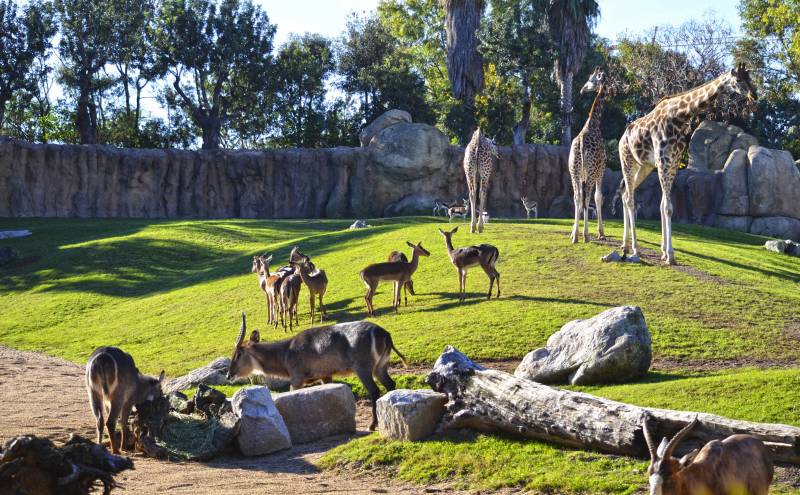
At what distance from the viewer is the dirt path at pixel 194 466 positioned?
10.1 meters

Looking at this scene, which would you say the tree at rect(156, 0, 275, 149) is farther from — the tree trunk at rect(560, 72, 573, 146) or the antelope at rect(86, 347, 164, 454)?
the antelope at rect(86, 347, 164, 454)

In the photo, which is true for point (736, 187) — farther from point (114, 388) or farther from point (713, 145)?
point (114, 388)

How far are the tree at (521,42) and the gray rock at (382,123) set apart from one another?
5763 millimetres

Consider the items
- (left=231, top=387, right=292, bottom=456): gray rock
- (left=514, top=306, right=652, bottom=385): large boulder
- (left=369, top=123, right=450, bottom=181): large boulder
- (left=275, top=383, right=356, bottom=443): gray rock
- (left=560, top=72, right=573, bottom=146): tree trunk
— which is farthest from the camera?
(left=560, top=72, right=573, bottom=146): tree trunk

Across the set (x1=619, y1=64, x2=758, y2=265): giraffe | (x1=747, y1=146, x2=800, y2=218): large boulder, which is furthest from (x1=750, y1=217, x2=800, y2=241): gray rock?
(x1=619, y1=64, x2=758, y2=265): giraffe

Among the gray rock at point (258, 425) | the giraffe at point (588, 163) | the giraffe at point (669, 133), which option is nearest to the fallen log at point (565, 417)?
the gray rock at point (258, 425)

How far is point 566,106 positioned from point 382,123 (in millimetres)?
9245

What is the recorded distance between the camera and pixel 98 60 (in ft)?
171

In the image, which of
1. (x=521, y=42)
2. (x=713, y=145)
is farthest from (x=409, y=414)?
(x=713, y=145)

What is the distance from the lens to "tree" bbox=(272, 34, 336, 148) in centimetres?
5251

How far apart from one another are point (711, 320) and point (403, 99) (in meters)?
36.0

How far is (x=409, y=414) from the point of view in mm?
11328

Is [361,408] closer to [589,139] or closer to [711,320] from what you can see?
[711,320]

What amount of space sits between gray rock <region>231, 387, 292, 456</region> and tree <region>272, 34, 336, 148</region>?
4155 cm
